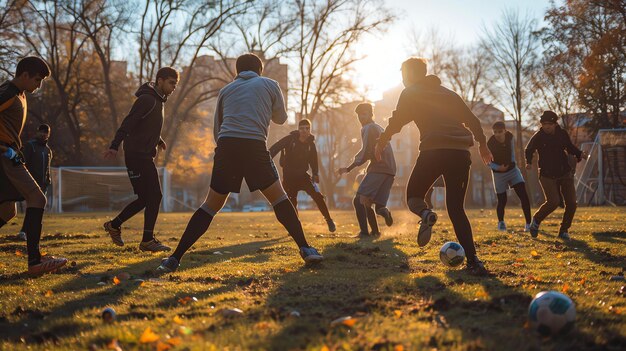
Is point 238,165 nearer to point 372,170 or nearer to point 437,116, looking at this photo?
point 437,116

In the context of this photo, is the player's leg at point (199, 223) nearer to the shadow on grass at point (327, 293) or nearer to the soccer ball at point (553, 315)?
the shadow on grass at point (327, 293)

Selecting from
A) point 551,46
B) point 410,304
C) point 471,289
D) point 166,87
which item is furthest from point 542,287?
point 551,46

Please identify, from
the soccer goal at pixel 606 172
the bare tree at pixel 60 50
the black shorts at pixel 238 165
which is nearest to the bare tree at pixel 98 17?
the bare tree at pixel 60 50

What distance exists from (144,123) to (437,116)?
3.65 m

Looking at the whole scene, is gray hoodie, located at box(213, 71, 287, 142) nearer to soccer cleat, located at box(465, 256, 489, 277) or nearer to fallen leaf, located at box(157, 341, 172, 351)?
soccer cleat, located at box(465, 256, 489, 277)

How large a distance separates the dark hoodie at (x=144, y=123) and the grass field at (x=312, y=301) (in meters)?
1.28

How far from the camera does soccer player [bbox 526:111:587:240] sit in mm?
10461

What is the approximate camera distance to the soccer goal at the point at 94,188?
108ft

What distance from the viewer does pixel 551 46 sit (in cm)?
3638

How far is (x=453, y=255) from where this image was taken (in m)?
6.45

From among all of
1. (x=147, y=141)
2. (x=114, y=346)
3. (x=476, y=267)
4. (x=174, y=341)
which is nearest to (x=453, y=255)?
(x=476, y=267)

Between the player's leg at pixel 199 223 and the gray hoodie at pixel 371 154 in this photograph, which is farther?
the gray hoodie at pixel 371 154

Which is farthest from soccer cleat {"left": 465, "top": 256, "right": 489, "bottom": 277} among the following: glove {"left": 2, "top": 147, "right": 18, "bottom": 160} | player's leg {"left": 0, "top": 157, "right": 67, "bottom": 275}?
glove {"left": 2, "top": 147, "right": 18, "bottom": 160}

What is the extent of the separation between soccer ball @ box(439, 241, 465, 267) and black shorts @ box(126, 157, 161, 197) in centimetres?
363
